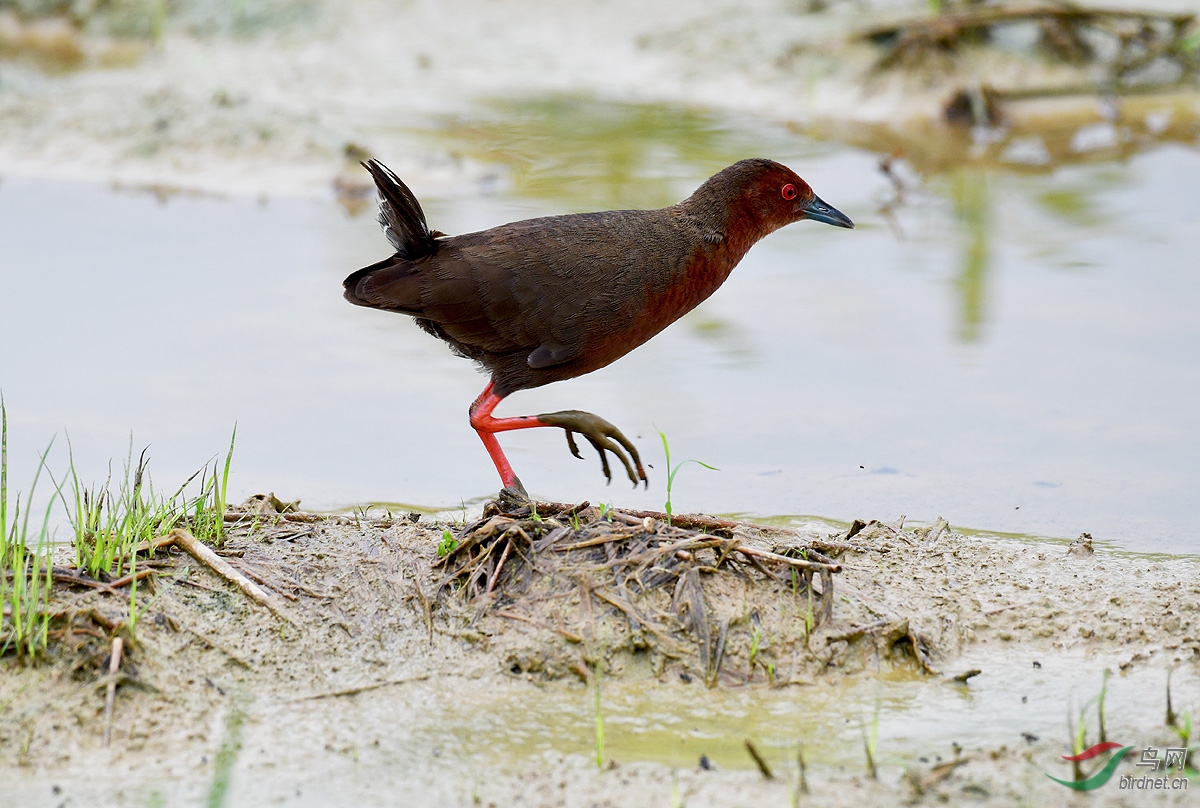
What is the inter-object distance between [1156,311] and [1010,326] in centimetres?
74

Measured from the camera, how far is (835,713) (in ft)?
11.0

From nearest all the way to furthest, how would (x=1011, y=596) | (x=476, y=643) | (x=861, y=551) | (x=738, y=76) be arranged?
1. (x=476, y=643)
2. (x=1011, y=596)
3. (x=861, y=551)
4. (x=738, y=76)

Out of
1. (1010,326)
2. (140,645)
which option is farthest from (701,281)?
(1010,326)

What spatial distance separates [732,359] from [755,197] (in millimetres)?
1873

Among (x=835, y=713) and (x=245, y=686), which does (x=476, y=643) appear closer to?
(x=245, y=686)

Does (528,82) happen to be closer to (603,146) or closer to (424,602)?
(603,146)

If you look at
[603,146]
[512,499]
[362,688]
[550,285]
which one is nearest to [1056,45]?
[603,146]

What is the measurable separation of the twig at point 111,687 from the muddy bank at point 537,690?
2 centimetres

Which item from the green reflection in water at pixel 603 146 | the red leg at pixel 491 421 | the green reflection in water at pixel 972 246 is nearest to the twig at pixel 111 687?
the red leg at pixel 491 421

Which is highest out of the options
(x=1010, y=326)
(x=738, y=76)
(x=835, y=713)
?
(x=738, y=76)

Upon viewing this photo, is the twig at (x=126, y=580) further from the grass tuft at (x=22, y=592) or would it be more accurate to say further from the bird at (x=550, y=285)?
the bird at (x=550, y=285)

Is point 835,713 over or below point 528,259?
below

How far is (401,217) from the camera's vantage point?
169 inches

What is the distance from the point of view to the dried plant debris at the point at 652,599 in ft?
11.6
